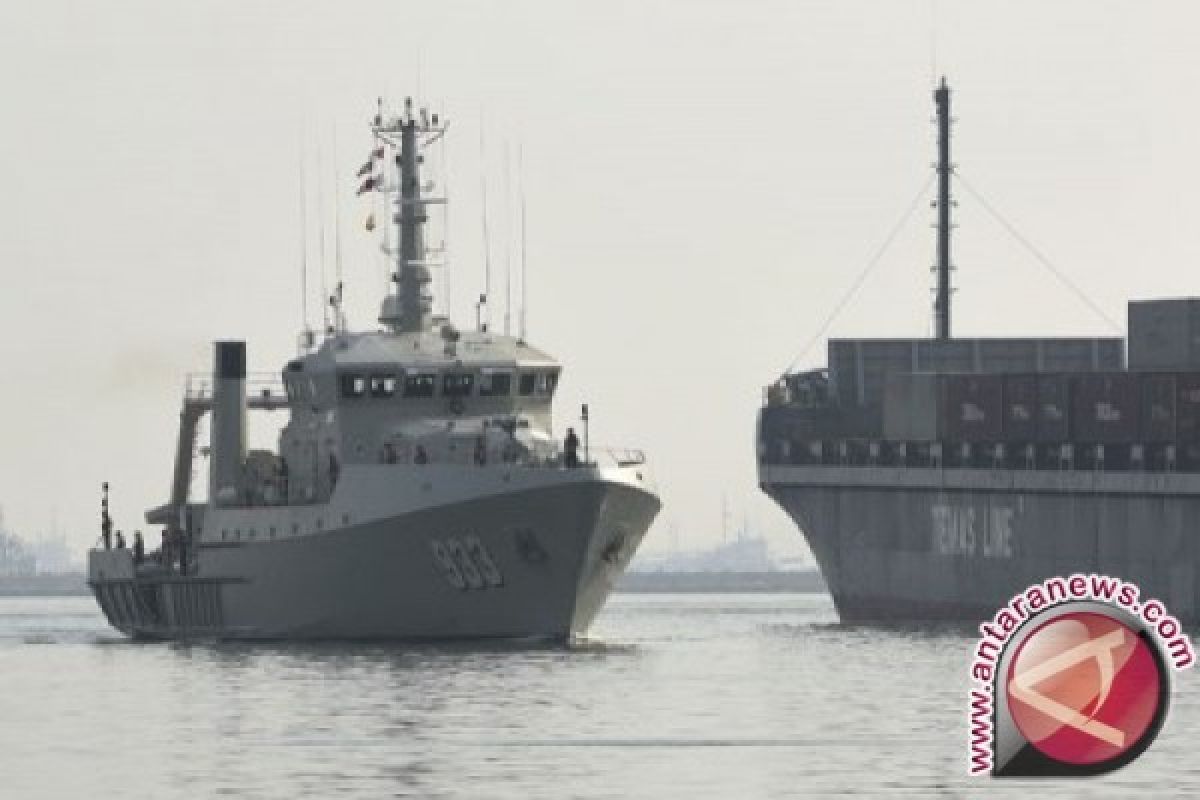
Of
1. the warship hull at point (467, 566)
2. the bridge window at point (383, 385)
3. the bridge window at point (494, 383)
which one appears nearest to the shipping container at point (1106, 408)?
the warship hull at point (467, 566)

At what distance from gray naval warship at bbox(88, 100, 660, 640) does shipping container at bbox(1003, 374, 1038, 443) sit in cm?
4074

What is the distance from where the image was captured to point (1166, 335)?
142375 millimetres

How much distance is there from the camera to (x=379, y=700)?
234ft

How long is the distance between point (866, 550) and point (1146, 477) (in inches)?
995

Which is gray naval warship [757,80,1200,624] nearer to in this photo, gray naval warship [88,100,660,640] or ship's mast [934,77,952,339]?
ship's mast [934,77,952,339]

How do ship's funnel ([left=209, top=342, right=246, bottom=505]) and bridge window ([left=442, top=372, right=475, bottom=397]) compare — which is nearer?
bridge window ([left=442, top=372, right=475, bottom=397])

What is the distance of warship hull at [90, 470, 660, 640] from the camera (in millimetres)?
91312

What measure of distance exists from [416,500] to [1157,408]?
43369 mm

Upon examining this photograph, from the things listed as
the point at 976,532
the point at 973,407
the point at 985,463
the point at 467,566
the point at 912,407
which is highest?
the point at 912,407

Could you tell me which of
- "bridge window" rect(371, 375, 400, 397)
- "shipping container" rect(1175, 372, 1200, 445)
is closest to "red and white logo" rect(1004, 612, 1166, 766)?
"bridge window" rect(371, 375, 400, 397)

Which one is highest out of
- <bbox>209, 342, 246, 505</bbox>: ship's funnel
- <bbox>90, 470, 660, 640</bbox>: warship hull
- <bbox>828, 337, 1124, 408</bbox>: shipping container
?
<bbox>828, 337, 1124, 408</bbox>: shipping container

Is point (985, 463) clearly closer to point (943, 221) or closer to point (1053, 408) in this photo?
point (1053, 408)

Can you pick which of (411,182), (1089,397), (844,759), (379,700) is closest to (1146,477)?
(1089,397)

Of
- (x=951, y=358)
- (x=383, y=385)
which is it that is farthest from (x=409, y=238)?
(x=951, y=358)
